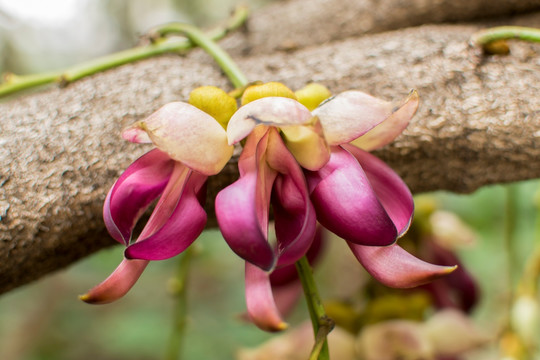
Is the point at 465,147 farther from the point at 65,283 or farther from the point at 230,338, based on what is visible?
the point at 65,283

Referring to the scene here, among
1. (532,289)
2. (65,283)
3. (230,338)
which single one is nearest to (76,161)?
(532,289)

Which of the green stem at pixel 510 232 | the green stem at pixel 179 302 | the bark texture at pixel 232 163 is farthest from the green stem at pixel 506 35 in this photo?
the green stem at pixel 179 302

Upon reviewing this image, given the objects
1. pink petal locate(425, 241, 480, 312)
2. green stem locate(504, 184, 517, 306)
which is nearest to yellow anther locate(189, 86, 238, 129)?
pink petal locate(425, 241, 480, 312)

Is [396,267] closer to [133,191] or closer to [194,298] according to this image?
[133,191]

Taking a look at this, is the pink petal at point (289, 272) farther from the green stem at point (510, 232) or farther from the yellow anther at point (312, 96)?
the green stem at point (510, 232)

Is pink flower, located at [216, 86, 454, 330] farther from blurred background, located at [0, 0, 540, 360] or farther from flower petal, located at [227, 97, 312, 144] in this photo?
blurred background, located at [0, 0, 540, 360]

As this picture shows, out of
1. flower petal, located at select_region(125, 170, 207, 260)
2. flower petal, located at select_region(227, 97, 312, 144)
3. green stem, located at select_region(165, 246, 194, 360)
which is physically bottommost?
green stem, located at select_region(165, 246, 194, 360)
